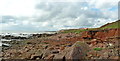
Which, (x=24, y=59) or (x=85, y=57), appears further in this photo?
(x=24, y=59)

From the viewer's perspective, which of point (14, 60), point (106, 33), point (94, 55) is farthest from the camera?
point (106, 33)

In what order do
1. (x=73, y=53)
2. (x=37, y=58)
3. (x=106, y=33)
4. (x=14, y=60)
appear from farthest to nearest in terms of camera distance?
(x=106, y=33) → (x=14, y=60) → (x=37, y=58) → (x=73, y=53)

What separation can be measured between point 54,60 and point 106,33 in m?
21.2

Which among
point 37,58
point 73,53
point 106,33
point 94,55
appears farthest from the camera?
point 106,33

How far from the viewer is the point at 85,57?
10.5 m

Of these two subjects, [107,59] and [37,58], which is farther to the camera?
[37,58]

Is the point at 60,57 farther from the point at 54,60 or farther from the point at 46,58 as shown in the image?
the point at 46,58

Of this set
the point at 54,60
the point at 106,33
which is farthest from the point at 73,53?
the point at 106,33

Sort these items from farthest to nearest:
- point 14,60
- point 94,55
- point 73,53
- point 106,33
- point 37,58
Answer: point 106,33, point 14,60, point 37,58, point 94,55, point 73,53

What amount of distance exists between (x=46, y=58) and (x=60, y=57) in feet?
5.80

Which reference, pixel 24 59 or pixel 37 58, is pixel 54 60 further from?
pixel 24 59

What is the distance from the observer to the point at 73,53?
10.0m

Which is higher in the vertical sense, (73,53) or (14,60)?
(73,53)

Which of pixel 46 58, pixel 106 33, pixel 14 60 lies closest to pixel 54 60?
pixel 46 58
